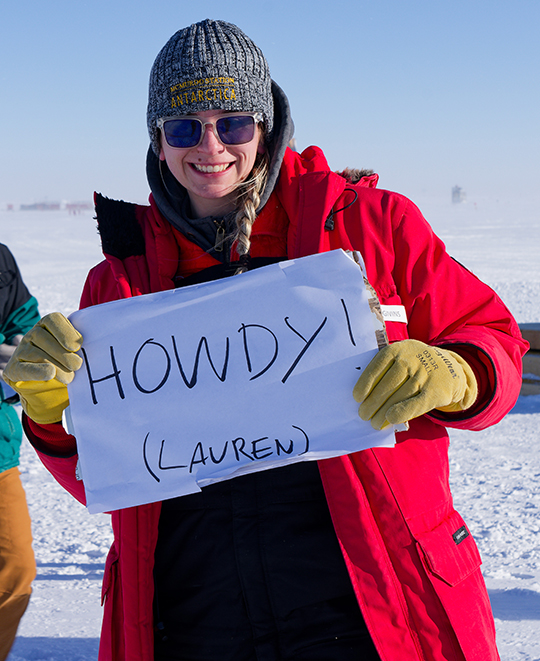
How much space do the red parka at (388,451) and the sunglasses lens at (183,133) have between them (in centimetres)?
18

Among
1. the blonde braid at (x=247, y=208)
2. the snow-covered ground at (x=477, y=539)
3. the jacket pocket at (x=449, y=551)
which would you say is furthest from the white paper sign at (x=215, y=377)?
the snow-covered ground at (x=477, y=539)

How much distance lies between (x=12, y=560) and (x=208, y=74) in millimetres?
1911

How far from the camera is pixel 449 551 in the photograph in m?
1.27

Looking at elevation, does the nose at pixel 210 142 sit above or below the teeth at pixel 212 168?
above

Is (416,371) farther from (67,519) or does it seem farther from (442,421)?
(67,519)

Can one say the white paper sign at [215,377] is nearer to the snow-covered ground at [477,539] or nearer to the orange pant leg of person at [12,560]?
the orange pant leg of person at [12,560]

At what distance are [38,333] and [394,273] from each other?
763mm

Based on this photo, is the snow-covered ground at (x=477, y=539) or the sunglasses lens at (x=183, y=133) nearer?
the sunglasses lens at (x=183, y=133)

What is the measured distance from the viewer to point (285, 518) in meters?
1.36

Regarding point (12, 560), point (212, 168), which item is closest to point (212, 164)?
point (212, 168)

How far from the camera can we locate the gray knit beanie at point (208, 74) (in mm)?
1506

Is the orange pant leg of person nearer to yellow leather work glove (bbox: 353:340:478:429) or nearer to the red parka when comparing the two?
the red parka

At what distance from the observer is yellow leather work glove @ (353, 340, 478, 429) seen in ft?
3.89

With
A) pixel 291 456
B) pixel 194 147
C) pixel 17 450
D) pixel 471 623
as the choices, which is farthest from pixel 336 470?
pixel 17 450
